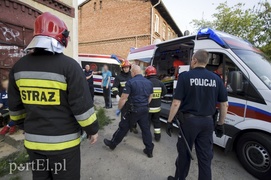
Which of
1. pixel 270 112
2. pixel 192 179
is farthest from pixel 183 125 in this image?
pixel 270 112

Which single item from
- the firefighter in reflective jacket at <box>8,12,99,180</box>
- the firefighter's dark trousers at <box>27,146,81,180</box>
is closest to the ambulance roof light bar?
the firefighter in reflective jacket at <box>8,12,99,180</box>

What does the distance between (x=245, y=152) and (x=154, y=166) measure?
1718 mm

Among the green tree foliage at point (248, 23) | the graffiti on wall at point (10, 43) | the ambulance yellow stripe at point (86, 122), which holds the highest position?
the green tree foliage at point (248, 23)

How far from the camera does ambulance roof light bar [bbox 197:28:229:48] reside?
3.40 m

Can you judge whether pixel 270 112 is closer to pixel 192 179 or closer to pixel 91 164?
pixel 192 179

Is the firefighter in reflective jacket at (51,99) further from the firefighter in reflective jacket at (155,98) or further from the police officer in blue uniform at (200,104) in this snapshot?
the firefighter in reflective jacket at (155,98)

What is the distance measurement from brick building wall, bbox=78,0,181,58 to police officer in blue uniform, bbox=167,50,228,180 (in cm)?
1166

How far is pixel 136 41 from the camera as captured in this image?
1398cm

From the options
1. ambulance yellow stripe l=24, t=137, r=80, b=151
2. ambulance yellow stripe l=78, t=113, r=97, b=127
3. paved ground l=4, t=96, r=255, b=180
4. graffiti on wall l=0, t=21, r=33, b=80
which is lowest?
paved ground l=4, t=96, r=255, b=180

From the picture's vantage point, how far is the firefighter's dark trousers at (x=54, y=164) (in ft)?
5.09

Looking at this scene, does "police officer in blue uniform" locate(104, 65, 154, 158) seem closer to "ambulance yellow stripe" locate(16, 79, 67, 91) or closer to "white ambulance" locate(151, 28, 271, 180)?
"white ambulance" locate(151, 28, 271, 180)

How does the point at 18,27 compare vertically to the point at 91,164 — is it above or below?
above

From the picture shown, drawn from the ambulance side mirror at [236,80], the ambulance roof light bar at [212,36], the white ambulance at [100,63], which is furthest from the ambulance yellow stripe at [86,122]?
the white ambulance at [100,63]

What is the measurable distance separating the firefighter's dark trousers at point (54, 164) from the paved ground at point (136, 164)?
4.02ft
